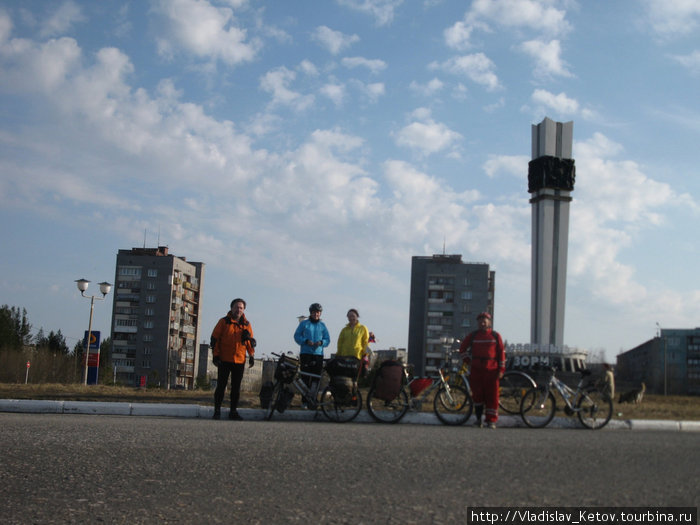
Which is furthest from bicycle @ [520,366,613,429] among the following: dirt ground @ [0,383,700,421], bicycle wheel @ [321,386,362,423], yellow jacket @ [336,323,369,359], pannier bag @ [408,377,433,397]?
yellow jacket @ [336,323,369,359]

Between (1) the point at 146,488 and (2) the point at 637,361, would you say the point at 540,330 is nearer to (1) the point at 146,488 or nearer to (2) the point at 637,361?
(1) the point at 146,488

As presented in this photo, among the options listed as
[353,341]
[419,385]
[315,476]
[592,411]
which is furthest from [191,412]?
[315,476]

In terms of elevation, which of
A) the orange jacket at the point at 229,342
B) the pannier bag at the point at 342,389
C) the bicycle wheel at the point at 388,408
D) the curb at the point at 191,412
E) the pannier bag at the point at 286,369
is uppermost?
the orange jacket at the point at 229,342

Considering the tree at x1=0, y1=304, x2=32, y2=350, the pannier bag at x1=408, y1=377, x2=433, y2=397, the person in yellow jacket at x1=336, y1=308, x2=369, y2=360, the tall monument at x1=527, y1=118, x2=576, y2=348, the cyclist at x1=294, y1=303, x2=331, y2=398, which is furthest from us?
the tree at x1=0, y1=304, x2=32, y2=350

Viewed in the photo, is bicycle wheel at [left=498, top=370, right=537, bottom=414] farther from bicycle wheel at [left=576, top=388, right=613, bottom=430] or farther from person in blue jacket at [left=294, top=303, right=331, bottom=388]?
person in blue jacket at [left=294, top=303, right=331, bottom=388]

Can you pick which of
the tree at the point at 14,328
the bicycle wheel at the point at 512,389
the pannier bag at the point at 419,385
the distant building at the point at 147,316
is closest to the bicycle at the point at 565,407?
the bicycle wheel at the point at 512,389

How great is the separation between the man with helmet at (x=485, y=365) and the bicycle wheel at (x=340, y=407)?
1.77 meters

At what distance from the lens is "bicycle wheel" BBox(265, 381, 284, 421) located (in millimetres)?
11022

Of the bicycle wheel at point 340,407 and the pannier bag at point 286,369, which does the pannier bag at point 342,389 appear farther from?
the pannier bag at point 286,369

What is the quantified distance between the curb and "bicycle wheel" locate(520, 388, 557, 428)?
3.52 feet

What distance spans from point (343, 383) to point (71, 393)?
6.13m

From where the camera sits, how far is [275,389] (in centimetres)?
1112

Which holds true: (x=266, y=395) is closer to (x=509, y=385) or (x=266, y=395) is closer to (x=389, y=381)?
(x=389, y=381)

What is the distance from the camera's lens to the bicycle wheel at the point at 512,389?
10625mm
